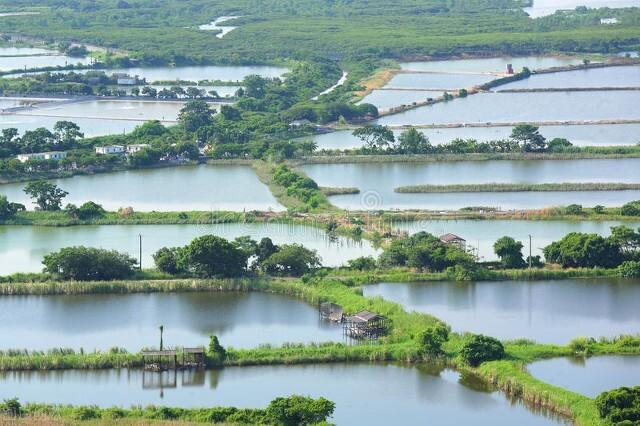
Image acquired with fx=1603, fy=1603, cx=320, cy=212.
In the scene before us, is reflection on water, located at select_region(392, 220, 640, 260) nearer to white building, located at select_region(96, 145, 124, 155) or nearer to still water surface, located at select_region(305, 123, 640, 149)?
still water surface, located at select_region(305, 123, 640, 149)

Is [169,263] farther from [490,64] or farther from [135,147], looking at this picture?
[490,64]

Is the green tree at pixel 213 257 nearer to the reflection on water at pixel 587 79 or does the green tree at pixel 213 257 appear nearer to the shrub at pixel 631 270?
the shrub at pixel 631 270

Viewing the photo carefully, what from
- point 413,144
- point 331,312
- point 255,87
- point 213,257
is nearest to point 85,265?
point 213,257

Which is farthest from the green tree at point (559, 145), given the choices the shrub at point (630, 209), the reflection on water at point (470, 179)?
the shrub at point (630, 209)

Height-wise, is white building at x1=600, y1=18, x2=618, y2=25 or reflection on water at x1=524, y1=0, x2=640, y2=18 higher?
reflection on water at x1=524, y1=0, x2=640, y2=18

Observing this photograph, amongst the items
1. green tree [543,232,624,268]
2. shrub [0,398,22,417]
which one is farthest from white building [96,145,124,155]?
shrub [0,398,22,417]

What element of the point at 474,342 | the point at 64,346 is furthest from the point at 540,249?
the point at 64,346
